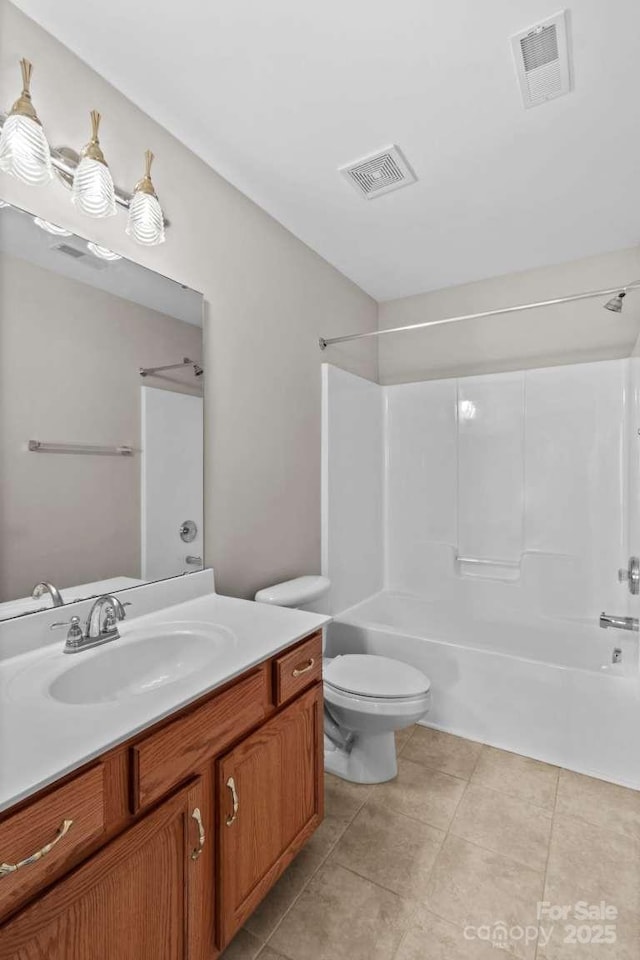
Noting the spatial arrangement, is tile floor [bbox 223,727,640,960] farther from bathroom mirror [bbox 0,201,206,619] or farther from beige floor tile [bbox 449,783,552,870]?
bathroom mirror [bbox 0,201,206,619]

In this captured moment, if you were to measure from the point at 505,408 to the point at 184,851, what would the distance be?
265 cm

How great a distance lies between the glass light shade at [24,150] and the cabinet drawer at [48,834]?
1.36 m

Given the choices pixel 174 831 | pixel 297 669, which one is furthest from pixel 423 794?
pixel 174 831

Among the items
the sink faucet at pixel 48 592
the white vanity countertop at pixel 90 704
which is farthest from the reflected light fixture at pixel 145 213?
the white vanity countertop at pixel 90 704

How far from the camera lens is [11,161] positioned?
3.73ft

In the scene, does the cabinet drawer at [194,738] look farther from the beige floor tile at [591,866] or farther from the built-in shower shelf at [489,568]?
the built-in shower shelf at [489,568]

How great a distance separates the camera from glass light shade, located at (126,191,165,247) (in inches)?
56.9

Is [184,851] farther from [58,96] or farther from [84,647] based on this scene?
[58,96]

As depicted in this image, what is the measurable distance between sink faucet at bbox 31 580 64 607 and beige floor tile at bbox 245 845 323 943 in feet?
3.49

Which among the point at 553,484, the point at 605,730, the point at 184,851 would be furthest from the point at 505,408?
the point at 184,851

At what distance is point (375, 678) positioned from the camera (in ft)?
6.33

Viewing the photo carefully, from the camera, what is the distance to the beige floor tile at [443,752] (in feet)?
6.69

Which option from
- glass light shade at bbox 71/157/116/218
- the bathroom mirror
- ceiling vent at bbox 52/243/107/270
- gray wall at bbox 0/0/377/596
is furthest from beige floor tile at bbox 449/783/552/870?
glass light shade at bbox 71/157/116/218

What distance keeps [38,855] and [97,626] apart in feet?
1.95
